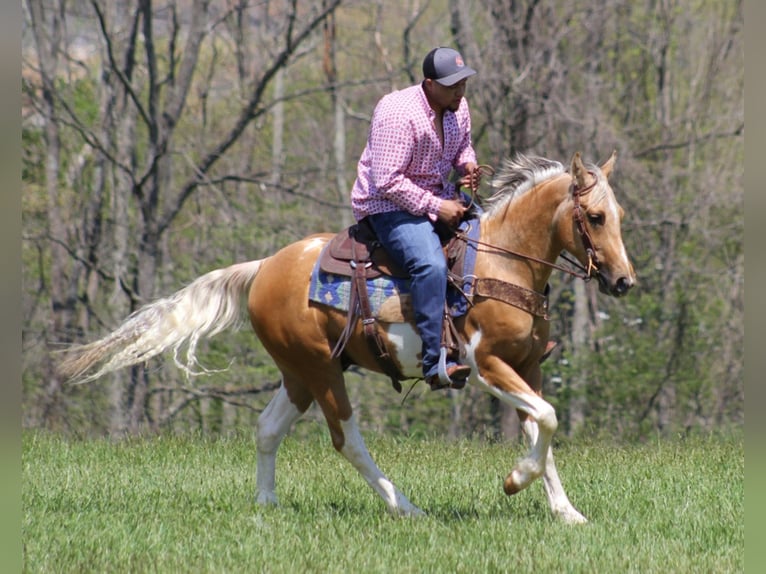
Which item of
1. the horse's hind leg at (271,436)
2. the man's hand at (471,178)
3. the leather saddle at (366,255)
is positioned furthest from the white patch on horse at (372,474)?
the man's hand at (471,178)

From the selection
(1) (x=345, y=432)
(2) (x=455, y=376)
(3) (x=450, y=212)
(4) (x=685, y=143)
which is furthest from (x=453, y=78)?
(4) (x=685, y=143)

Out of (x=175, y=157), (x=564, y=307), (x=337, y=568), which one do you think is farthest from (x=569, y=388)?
(x=337, y=568)

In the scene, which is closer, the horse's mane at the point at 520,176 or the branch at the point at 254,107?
the horse's mane at the point at 520,176

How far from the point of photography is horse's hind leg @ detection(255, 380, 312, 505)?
7.35 m

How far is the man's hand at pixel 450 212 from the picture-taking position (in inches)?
260

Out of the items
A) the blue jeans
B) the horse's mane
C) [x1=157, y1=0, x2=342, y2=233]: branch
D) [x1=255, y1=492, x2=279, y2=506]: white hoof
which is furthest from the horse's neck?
[x1=157, y1=0, x2=342, y2=233]: branch

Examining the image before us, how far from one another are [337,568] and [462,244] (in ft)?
7.43

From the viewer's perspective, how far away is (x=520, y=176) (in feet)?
22.6

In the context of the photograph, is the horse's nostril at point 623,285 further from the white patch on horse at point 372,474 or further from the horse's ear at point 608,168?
the white patch on horse at point 372,474

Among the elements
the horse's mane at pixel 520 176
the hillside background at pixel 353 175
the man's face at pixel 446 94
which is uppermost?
the man's face at pixel 446 94

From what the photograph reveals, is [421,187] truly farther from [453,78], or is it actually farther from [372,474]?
[372,474]

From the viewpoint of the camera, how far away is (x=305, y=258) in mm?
7152

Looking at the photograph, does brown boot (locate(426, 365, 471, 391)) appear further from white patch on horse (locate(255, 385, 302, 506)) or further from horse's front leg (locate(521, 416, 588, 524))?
white patch on horse (locate(255, 385, 302, 506))

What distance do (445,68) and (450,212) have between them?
0.83 meters
